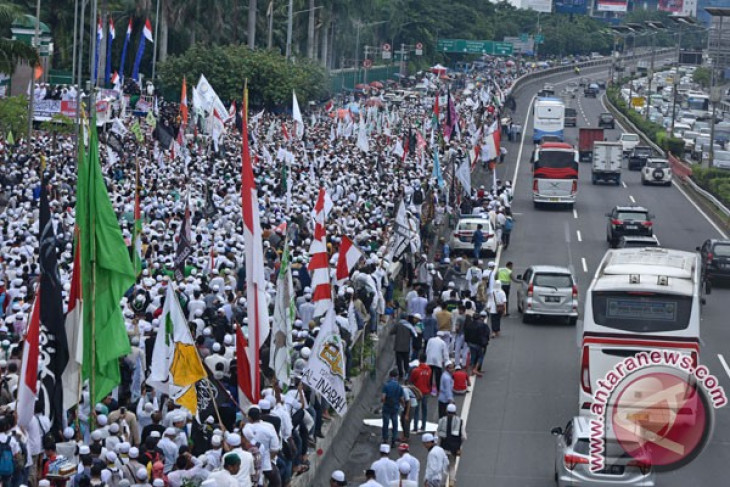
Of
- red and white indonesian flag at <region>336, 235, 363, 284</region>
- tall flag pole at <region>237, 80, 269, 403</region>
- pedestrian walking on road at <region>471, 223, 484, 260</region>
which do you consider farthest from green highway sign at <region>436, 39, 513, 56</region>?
tall flag pole at <region>237, 80, 269, 403</region>

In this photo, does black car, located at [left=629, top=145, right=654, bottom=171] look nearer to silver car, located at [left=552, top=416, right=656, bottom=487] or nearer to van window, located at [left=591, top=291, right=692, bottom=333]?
van window, located at [left=591, top=291, right=692, bottom=333]

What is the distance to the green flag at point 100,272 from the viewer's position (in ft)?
54.2

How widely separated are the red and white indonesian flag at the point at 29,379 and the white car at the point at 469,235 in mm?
24622

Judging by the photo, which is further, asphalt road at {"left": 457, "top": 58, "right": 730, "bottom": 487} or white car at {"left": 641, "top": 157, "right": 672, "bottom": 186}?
white car at {"left": 641, "top": 157, "right": 672, "bottom": 186}

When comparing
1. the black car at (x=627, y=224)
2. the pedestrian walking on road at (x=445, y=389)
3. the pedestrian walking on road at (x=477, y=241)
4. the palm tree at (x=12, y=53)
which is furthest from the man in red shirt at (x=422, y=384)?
the black car at (x=627, y=224)

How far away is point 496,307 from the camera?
99.3 ft

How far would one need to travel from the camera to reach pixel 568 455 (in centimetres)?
1897

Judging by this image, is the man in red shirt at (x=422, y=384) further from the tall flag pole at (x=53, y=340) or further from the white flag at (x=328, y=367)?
the tall flag pole at (x=53, y=340)

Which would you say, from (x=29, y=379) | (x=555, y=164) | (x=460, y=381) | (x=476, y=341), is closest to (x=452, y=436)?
(x=460, y=381)

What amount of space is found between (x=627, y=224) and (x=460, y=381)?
1993 centimetres

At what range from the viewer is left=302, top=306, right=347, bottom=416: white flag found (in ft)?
62.5

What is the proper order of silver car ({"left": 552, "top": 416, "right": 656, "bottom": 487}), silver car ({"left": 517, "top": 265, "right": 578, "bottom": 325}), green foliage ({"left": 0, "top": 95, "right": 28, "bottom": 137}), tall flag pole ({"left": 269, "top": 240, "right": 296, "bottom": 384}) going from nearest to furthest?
silver car ({"left": 552, "top": 416, "right": 656, "bottom": 487}) < tall flag pole ({"left": 269, "top": 240, "right": 296, "bottom": 384}) < silver car ({"left": 517, "top": 265, "right": 578, "bottom": 325}) < green foliage ({"left": 0, "top": 95, "right": 28, "bottom": 137})

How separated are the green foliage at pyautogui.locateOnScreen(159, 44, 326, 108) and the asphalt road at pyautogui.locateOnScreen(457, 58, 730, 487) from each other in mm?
26647

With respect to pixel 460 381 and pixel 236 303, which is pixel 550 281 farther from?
pixel 236 303
